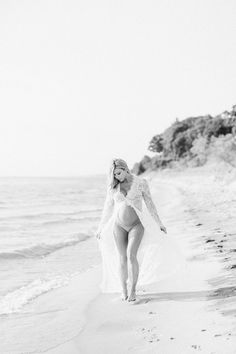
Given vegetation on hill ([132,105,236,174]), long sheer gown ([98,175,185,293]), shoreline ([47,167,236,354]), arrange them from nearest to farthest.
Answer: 1. shoreline ([47,167,236,354])
2. long sheer gown ([98,175,185,293])
3. vegetation on hill ([132,105,236,174])

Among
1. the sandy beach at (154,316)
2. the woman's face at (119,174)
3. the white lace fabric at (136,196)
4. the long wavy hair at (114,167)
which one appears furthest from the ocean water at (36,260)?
the woman's face at (119,174)

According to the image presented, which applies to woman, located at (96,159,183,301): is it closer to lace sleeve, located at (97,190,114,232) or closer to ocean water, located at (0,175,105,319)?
lace sleeve, located at (97,190,114,232)

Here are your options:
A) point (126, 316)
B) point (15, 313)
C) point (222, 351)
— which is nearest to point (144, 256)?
point (126, 316)

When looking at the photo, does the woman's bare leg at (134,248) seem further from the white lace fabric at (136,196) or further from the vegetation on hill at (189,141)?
the vegetation on hill at (189,141)

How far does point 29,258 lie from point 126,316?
5900 mm

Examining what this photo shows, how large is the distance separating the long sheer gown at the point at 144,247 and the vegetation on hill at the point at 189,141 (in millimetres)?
61407

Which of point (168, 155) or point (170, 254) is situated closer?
point (170, 254)

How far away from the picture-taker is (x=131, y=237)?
5.82 meters

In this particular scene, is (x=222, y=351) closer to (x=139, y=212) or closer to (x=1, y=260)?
(x=139, y=212)

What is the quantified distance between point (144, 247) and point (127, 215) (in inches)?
22.8

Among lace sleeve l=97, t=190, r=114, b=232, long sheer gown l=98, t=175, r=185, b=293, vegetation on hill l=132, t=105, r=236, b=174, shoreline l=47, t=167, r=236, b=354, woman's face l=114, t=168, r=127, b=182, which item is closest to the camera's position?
shoreline l=47, t=167, r=236, b=354

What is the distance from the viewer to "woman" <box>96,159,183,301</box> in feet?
19.1

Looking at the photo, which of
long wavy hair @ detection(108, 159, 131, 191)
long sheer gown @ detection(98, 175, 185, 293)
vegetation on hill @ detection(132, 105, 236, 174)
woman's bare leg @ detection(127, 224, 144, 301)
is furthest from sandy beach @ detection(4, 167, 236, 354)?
vegetation on hill @ detection(132, 105, 236, 174)

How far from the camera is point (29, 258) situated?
1060 centimetres
